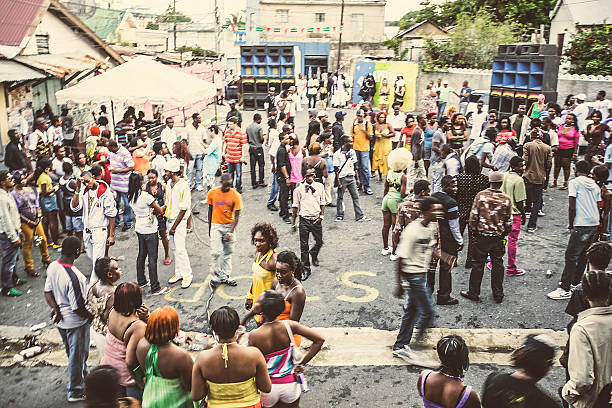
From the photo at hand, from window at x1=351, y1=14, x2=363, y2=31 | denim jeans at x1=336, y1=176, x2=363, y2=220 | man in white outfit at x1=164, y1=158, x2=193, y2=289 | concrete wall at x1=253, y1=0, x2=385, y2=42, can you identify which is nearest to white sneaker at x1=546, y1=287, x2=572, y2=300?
denim jeans at x1=336, y1=176, x2=363, y2=220

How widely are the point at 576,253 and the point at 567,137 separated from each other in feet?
16.8

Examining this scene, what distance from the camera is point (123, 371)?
4.27 meters

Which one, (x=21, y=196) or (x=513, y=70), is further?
(x=513, y=70)

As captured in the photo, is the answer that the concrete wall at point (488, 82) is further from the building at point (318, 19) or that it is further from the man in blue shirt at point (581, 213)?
the building at point (318, 19)

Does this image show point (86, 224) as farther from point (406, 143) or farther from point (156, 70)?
point (406, 143)

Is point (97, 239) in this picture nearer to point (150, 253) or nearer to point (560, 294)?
point (150, 253)

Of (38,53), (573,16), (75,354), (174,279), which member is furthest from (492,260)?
(573,16)

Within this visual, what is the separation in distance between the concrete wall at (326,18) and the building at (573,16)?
57.9 feet

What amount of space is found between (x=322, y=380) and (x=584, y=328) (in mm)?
2776

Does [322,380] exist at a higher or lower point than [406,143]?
lower

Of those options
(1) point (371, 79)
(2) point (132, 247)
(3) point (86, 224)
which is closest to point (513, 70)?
(1) point (371, 79)

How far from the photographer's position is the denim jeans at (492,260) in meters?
6.81

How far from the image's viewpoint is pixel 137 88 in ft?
35.3

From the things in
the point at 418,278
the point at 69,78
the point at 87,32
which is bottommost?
the point at 418,278
